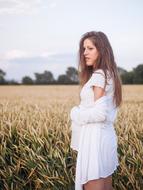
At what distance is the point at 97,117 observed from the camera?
2.42m

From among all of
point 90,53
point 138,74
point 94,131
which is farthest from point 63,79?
point 94,131

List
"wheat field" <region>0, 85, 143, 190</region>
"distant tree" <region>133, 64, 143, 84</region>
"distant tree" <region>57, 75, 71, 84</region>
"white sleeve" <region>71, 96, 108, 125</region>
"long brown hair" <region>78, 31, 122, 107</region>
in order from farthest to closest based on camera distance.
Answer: "distant tree" <region>133, 64, 143, 84</region> → "distant tree" <region>57, 75, 71, 84</region> → "wheat field" <region>0, 85, 143, 190</region> → "long brown hair" <region>78, 31, 122, 107</region> → "white sleeve" <region>71, 96, 108, 125</region>

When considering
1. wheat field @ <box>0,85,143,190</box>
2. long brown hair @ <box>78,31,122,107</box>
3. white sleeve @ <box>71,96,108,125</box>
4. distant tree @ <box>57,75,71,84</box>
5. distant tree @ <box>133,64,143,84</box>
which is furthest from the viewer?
distant tree @ <box>133,64,143,84</box>

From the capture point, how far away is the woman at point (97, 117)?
2447mm

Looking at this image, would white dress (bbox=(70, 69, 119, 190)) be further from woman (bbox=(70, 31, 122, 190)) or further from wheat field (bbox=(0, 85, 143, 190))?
wheat field (bbox=(0, 85, 143, 190))

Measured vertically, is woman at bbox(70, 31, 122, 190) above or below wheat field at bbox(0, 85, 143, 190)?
above

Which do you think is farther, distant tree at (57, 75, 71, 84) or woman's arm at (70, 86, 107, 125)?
distant tree at (57, 75, 71, 84)

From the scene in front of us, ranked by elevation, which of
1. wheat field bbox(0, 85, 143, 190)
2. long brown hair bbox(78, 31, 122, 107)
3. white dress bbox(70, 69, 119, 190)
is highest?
long brown hair bbox(78, 31, 122, 107)

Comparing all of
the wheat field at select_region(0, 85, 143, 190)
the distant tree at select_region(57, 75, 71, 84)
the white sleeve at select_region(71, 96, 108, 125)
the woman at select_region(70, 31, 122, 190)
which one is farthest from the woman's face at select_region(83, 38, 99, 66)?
the distant tree at select_region(57, 75, 71, 84)

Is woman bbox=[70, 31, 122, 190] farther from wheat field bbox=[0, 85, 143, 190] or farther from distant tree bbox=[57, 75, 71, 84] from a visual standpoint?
distant tree bbox=[57, 75, 71, 84]

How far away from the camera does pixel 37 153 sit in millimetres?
3908

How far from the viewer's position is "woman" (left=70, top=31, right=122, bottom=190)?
8.03 feet

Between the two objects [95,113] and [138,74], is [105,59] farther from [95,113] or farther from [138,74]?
[138,74]

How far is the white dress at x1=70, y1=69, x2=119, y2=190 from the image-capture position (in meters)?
2.44
